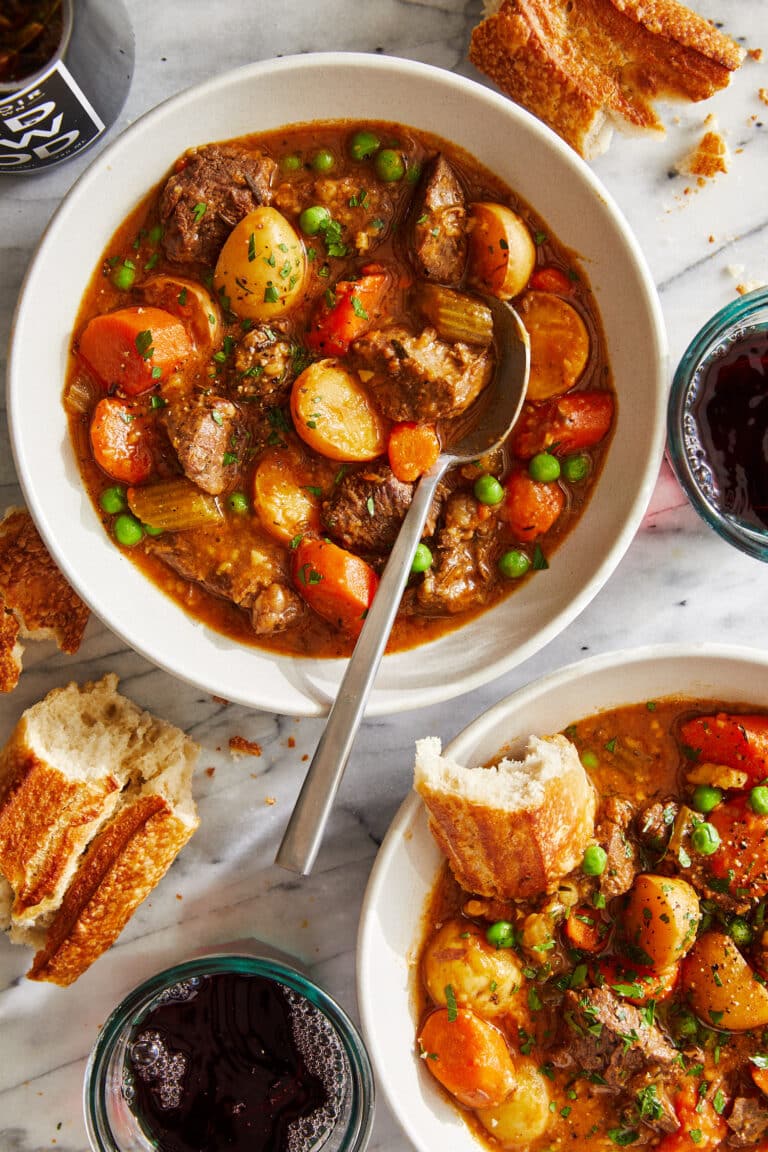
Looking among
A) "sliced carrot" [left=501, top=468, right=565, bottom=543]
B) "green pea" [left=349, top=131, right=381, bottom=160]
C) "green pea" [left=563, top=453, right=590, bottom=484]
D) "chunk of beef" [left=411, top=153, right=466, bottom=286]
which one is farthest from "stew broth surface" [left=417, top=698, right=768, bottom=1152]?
"green pea" [left=349, top=131, right=381, bottom=160]

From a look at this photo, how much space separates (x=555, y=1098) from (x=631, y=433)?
2361mm

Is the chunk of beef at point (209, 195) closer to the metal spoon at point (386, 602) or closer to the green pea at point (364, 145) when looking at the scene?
the green pea at point (364, 145)

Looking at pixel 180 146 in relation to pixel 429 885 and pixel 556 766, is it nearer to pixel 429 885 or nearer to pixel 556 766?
pixel 556 766

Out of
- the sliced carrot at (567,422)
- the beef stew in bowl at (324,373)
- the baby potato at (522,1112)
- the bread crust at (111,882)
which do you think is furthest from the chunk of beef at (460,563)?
the baby potato at (522,1112)

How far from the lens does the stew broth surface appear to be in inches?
142

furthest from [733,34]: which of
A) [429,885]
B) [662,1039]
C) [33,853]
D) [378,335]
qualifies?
[33,853]

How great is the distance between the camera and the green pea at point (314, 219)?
331 cm

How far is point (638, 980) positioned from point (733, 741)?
0.88 m

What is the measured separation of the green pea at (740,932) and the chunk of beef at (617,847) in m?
0.38

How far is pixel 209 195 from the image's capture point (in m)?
3.29

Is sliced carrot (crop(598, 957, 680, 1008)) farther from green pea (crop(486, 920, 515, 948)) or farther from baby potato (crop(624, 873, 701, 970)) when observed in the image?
green pea (crop(486, 920, 515, 948))

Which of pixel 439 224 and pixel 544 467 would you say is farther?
pixel 544 467

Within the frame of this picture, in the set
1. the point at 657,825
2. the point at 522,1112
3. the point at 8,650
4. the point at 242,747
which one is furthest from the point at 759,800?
the point at 8,650

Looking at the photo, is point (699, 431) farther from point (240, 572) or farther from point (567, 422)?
point (240, 572)
